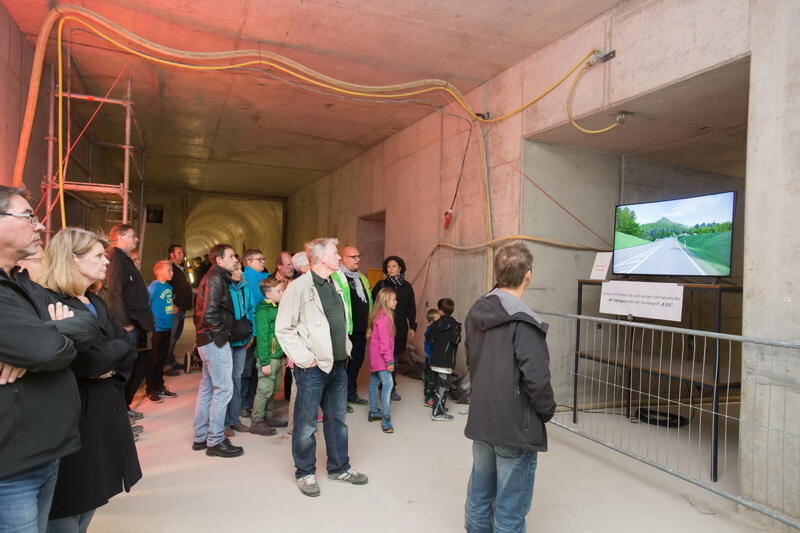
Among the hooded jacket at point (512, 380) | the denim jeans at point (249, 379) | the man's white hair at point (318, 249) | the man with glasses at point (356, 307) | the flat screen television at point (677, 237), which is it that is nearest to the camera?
the hooded jacket at point (512, 380)

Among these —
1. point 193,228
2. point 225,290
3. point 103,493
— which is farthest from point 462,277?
point 193,228

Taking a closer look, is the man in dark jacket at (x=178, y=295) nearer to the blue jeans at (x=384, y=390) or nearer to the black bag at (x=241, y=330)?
the black bag at (x=241, y=330)

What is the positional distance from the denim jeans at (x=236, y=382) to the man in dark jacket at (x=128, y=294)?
2.44 ft

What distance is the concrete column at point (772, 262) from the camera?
112 inches

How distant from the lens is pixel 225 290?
3.77 meters

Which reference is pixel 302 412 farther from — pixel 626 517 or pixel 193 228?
pixel 193 228

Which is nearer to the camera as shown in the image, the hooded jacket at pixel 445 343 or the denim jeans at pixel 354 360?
the hooded jacket at pixel 445 343

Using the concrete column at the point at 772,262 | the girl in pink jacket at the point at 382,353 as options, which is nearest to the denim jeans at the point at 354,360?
the girl in pink jacket at the point at 382,353

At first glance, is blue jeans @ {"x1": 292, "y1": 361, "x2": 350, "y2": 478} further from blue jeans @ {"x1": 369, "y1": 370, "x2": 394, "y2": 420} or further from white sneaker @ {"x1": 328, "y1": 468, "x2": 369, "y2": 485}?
blue jeans @ {"x1": 369, "y1": 370, "x2": 394, "y2": 420}

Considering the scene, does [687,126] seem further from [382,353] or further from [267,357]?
[267,357]

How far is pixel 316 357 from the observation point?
3.07 m

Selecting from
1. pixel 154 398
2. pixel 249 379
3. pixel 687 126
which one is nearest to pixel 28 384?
pixel 249 379

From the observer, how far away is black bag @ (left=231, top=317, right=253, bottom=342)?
3807mm

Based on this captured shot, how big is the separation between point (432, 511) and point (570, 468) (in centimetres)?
131
